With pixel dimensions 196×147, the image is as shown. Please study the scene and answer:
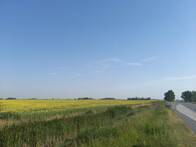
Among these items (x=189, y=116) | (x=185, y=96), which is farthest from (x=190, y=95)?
(x=189, y=116)

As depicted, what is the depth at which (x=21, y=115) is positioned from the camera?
100ft

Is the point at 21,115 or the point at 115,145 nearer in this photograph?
the point at 115,145

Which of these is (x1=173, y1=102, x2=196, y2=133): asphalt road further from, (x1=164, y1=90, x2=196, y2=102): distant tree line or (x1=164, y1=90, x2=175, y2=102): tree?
(x1=164, y1=90, x2=196, y2=102): distant tree line

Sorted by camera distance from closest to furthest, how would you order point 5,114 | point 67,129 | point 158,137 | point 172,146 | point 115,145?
point 115,145 → point 172,146 → point 158,137 → point 67,129 → point 5,114

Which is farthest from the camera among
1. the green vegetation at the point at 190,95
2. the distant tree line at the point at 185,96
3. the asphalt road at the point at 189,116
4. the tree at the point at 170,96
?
the green vegetation at the point at 190,95

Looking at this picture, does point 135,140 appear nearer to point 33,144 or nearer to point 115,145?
point 115,145

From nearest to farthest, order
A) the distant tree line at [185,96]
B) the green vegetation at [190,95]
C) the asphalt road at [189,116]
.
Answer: the asphalt road at [189,116], the distant tree line at [185,96], the green vegetation at [190,95]

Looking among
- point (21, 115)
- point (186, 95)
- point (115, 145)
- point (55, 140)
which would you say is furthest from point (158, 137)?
point (186, 95)

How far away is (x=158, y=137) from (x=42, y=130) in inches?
239

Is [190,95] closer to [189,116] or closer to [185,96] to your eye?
[185,96]

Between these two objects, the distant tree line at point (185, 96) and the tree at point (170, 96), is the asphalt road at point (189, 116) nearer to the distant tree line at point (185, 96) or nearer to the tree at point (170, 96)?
the tree at point (170, 96)

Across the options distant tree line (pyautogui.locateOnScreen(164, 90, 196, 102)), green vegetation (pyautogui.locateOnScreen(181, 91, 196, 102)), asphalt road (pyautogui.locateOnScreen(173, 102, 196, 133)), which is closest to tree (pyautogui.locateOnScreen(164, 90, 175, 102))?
distant tree line (pyautogui.locateOnScreen(164, 90, 196, 102))

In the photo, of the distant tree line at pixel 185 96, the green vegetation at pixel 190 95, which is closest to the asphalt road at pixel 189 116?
the distant tree line at pixel 185 96

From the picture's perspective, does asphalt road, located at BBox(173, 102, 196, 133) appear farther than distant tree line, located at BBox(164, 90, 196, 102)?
No
